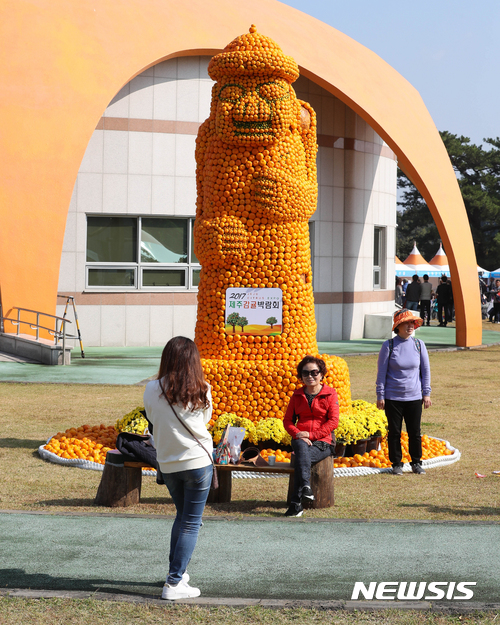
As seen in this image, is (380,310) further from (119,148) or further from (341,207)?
(119,148)

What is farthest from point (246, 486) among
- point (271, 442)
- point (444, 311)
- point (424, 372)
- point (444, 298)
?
point (444, 311)

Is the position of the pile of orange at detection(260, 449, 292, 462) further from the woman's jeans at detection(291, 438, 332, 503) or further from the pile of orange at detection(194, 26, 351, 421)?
the woman's jeans at detection(291, 438, 332, 503)

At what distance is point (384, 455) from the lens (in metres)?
7.99

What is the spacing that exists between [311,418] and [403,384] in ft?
4.22

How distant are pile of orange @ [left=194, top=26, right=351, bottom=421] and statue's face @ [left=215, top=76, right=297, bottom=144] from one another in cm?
1

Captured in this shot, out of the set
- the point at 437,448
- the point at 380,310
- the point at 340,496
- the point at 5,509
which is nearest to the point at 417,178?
the point at 380,310

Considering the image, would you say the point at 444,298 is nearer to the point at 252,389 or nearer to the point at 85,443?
the point at 252,389

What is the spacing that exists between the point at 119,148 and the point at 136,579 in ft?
49.3

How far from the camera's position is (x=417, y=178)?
2009 cm

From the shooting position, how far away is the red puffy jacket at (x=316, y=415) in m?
6.33

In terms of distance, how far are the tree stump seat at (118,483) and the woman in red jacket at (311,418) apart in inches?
49.6

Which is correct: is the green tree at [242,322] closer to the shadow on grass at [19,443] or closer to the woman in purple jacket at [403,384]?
the woman in purple jacket at [403,384]

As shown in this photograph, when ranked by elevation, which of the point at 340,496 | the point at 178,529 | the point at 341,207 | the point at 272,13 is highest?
the point at 272,13

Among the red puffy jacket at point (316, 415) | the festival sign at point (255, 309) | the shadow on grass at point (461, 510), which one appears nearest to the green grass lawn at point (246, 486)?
the shadow on grass at point (461, 510)
